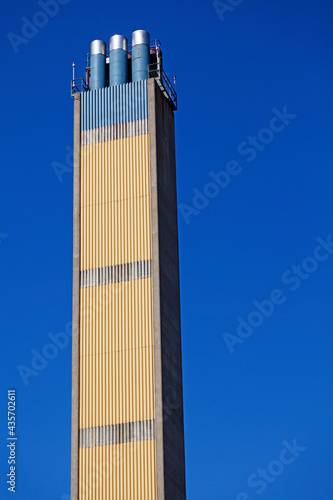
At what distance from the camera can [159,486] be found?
2232 inches

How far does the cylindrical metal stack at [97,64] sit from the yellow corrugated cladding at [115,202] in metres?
5.34

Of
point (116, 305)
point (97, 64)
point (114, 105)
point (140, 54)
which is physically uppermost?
point (140, 54)

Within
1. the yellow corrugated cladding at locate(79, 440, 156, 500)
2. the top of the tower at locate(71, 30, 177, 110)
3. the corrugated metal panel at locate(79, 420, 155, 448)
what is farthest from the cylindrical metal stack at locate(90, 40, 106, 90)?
Result: the yellow corrugated cladding at locate(79, 440, 156, 500)

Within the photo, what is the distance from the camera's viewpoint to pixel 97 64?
68688 mm

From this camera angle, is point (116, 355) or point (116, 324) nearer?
point (116, 355)

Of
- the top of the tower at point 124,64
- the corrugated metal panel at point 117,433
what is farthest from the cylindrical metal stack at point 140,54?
Answer: the corrugated metal panel at point 117,433

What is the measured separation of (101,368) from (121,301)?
470 centimetres

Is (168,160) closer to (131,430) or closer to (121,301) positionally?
(121,301)

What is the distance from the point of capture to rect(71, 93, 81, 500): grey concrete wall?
194 ft

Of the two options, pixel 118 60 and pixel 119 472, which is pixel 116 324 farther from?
pixel 118 60

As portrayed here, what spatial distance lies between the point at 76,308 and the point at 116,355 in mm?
4702

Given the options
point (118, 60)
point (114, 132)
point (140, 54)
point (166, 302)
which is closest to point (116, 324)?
point (166, 302)

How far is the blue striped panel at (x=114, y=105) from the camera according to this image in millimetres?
65750

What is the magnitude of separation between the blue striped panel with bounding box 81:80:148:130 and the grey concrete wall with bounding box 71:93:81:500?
739mm
